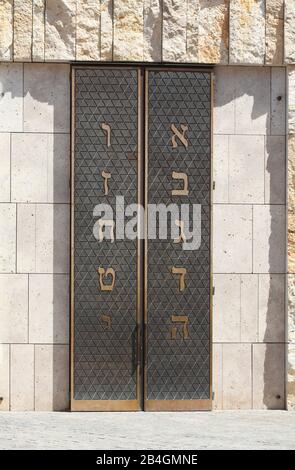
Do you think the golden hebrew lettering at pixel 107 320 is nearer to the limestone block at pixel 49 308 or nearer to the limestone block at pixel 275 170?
the limestone block at pixel 49 308

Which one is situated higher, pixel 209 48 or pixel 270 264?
pixel 209 48

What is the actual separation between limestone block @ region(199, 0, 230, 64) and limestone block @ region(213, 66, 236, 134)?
0.18 metres

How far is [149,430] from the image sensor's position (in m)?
13.5

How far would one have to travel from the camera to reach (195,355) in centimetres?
1523

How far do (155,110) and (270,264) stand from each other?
242cm

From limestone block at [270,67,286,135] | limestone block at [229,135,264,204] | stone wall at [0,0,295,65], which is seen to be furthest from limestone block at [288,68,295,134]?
limestone block at [229,135,264,204]

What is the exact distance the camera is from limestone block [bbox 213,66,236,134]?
1534 centimetres

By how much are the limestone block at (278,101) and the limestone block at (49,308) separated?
326cm

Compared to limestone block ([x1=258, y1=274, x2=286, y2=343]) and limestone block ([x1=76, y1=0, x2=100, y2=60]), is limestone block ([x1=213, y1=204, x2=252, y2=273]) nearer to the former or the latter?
limestone block ([x1=258, y1=274, x2=286, y2=343])

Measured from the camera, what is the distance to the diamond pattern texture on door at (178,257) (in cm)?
1519

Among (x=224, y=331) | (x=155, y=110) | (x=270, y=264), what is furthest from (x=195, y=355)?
(x=155, y=110)
